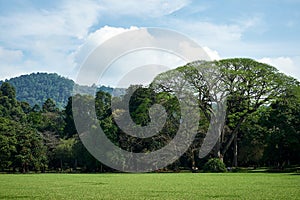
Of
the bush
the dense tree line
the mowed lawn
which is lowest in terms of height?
the mowed lawn

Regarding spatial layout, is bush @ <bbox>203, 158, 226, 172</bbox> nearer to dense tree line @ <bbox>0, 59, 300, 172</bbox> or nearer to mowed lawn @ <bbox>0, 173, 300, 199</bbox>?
dense tree line @ <bbox>0, 59, 300, 172</bbox>

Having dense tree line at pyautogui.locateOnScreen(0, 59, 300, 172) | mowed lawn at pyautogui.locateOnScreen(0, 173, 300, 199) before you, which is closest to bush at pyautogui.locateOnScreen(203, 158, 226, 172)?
dense tree line at pyautogui.locateOnScreen(0, 59, 300, 172)

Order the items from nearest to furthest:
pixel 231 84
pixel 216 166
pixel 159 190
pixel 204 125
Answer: pixel 159 190, pixel 216 166, pixel 231 84, pixel 204 125

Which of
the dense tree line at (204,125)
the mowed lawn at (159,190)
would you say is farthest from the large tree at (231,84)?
the mowed lawn at (159,190)

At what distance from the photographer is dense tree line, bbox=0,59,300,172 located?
128ft

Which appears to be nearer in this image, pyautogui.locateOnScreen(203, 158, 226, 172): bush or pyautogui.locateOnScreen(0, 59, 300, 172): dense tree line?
pyautogui.locateOnScreen(203, 158, 226, 172): bush

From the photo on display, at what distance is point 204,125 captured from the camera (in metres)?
44.7

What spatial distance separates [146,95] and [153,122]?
14.9ft

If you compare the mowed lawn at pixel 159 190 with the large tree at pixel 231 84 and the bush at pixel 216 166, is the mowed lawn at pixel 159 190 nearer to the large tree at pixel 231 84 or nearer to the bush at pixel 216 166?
the bush at pixel 216 166

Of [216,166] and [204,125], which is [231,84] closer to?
[204,125]

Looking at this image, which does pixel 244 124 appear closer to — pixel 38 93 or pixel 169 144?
pixel 169 144

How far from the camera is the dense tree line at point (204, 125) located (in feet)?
128

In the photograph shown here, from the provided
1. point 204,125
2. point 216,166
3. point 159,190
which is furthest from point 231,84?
point 159,190

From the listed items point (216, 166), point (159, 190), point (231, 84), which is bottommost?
point (159, 190)
